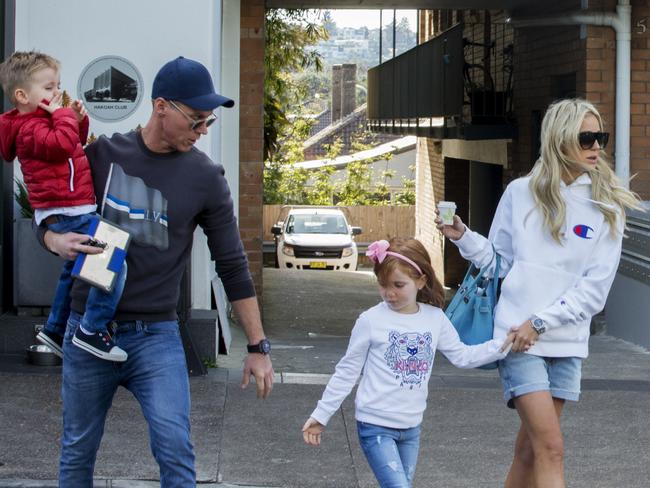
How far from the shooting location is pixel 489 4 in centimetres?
1426

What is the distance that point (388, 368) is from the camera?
14.2 feet

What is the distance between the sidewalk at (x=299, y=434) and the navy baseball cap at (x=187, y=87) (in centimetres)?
213

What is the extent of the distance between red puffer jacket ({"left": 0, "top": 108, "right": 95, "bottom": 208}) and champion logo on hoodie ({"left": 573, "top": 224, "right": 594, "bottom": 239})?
1748 mm

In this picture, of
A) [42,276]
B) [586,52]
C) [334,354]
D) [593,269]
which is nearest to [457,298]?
[593,269]

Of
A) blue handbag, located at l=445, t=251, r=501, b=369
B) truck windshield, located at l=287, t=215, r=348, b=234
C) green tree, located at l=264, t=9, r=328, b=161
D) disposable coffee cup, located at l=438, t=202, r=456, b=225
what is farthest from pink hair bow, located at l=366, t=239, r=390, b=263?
truck windshield, located at l=287, t=215, r=348, b=234

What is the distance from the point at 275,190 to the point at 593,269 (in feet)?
136

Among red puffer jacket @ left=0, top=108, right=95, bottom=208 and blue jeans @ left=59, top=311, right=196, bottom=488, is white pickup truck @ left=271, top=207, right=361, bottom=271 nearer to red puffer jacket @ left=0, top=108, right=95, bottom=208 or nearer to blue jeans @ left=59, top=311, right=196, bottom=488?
red puffer jacket @ left=0, top=108, right=95, bottom=208

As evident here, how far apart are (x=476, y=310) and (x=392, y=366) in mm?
473

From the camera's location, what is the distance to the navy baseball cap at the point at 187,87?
402 cm

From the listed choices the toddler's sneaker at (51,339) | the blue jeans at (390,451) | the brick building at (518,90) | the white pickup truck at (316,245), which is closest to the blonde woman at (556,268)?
the blue jeans at (390,451)

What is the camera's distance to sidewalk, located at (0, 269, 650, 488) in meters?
5.74

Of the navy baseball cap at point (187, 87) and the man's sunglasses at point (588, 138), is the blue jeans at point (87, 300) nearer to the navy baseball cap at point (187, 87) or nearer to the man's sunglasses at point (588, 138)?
the navy baseball cap at point (187, 87)

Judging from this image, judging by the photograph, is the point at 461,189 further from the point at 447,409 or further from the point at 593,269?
the point at 593,269

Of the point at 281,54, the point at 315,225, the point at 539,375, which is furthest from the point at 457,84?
the point at 315,225
